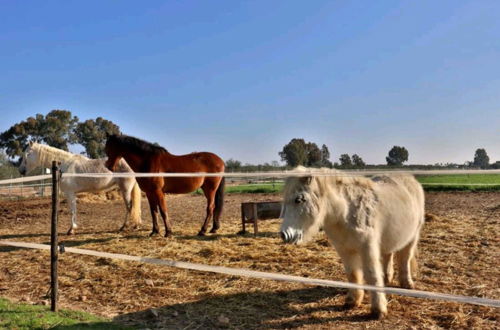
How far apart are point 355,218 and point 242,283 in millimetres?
1887

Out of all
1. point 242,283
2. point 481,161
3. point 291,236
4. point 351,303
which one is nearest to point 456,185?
point 481,161

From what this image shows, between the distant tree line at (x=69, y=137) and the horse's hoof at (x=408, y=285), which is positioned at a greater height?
the distant tree line at (x=69, y=137)

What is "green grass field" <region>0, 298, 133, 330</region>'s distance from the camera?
3.31 meters

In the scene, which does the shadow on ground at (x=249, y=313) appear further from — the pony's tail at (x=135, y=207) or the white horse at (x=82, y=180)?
the white horse at (x=82, y=180)

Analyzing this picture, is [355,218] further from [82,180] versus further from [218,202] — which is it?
[82,180]

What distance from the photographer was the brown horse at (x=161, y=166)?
806cm

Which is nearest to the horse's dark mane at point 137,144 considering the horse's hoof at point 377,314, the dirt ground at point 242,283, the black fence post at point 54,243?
the dirt ground at point 242,283

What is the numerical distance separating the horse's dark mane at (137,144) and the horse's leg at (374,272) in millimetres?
5909

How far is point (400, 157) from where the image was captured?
54.8 metres

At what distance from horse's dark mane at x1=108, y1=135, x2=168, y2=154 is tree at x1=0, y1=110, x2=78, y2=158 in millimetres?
35857

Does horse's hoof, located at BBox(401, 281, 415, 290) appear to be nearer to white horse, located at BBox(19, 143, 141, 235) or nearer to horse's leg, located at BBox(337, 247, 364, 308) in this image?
horse's leg, located at BBox(337, 247, 364, 308)

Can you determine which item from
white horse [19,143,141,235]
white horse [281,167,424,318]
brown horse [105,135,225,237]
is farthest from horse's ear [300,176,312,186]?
white horse [19,143,141,235]

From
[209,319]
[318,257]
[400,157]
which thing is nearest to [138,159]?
[318,257]

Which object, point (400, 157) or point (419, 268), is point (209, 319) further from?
point (400, 157)
